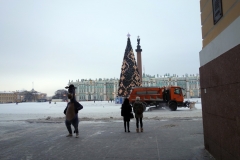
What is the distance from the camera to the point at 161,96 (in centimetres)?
2589

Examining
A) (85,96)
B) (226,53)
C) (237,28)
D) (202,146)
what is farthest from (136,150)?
(85,96)

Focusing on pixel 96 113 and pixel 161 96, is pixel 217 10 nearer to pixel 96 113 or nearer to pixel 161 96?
pixel 96 113

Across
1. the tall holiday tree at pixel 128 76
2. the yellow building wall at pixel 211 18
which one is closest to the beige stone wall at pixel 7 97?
the tall holiday tree at pixel 128 76

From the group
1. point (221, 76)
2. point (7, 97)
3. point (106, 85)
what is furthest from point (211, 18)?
point (7, 97)

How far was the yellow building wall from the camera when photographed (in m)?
3.73

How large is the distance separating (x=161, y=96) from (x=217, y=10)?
21.7 metres

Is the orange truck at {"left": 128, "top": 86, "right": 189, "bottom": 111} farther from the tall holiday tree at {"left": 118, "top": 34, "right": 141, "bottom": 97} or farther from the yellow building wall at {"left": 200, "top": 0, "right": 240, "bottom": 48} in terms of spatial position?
the yellow building wall at {"left": 200, "top": 0, "right": 240, "bottom": 48}

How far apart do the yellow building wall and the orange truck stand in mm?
19948

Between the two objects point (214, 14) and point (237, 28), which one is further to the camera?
point (214, 14)

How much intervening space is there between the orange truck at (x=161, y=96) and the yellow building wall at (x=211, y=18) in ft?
65.4

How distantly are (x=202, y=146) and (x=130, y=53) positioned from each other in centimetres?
Result: 4031

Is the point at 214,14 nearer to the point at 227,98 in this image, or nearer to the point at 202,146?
the point at 227,98

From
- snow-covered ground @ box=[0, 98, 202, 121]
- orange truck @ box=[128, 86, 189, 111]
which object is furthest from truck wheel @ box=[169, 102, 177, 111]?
snow-covered ground @ box=[0, 98, 202, 121]

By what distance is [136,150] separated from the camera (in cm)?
629
